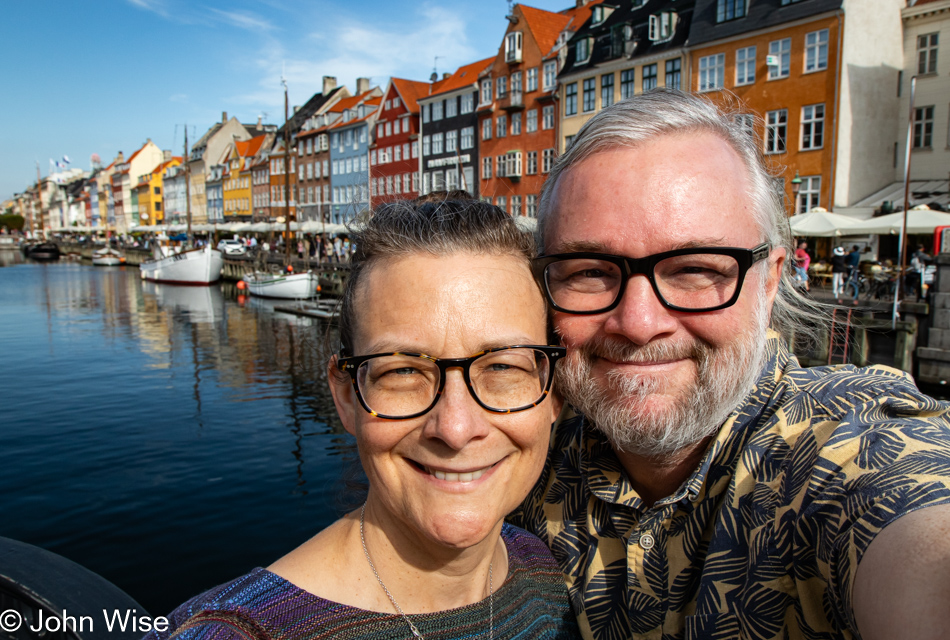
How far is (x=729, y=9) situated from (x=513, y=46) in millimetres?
15278

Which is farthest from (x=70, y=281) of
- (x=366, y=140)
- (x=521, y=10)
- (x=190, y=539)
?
(x=190, y=539)

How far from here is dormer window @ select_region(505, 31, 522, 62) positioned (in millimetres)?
39869

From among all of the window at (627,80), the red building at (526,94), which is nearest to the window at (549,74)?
the red building at (526,94)

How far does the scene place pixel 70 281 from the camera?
5084 centimetres

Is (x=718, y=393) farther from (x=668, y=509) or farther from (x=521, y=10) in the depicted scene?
(x=521, y=10)

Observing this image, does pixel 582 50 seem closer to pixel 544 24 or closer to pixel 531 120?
pixel 531 120

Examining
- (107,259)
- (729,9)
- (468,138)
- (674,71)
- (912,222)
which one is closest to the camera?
(912,222)

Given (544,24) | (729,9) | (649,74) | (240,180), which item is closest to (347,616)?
(729,9)

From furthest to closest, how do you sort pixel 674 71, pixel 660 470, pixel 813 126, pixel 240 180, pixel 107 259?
pixel 240 180 → pixel 107 259 → pixel 674 71 → pixel 813 126 → pixel 660 470

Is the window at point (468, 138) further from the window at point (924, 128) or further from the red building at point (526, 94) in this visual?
the window at point (924, 128)

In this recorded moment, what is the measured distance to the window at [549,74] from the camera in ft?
124

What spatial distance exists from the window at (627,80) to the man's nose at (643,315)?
3290cm

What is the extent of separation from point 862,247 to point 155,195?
108 m

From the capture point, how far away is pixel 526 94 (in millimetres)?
39375
